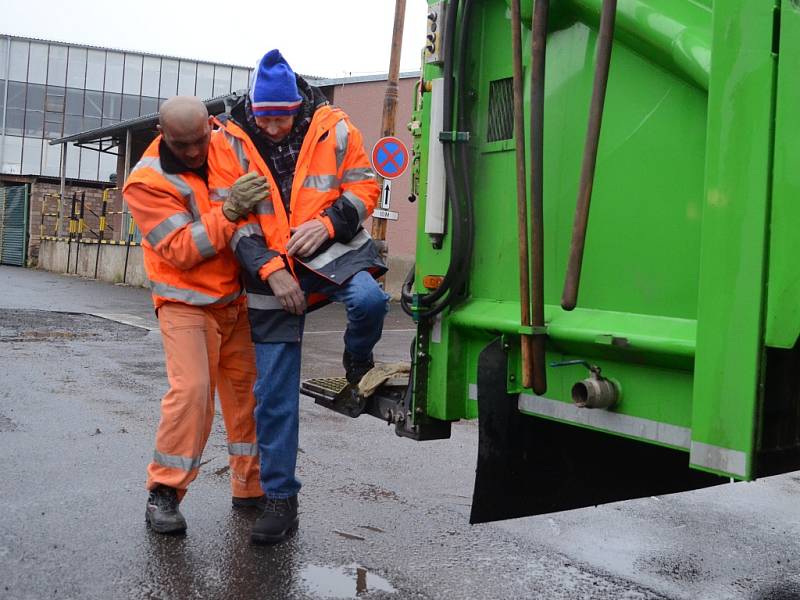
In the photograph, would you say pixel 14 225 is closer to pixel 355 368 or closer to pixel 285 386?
pixel 285 386

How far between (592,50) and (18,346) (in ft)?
27.0

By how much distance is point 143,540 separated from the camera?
3.71m

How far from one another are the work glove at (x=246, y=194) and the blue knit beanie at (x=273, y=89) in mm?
263

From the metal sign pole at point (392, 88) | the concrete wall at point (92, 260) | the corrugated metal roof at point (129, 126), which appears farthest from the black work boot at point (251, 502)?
the corrugated metal roof at point (129, 126)

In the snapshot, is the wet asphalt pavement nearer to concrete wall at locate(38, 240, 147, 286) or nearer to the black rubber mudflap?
the black rubber mudflap

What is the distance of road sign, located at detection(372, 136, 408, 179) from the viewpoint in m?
13.4

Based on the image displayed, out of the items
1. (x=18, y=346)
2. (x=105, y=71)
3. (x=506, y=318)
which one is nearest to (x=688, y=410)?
(x=506, y=318)

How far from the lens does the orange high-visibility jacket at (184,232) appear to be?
12.2 feet

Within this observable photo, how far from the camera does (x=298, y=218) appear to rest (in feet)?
12.3

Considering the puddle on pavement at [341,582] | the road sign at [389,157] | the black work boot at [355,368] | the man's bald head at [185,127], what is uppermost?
the road sign at [389,157]

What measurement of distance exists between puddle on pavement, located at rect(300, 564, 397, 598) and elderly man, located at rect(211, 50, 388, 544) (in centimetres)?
34

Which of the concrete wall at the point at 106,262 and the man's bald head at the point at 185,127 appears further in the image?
the concrete wall at the point at 106,262

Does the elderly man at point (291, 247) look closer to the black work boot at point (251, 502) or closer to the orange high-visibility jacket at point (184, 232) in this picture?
the orange high-visibility jacket at point (184, 232)

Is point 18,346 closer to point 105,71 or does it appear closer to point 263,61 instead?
point 263,61
